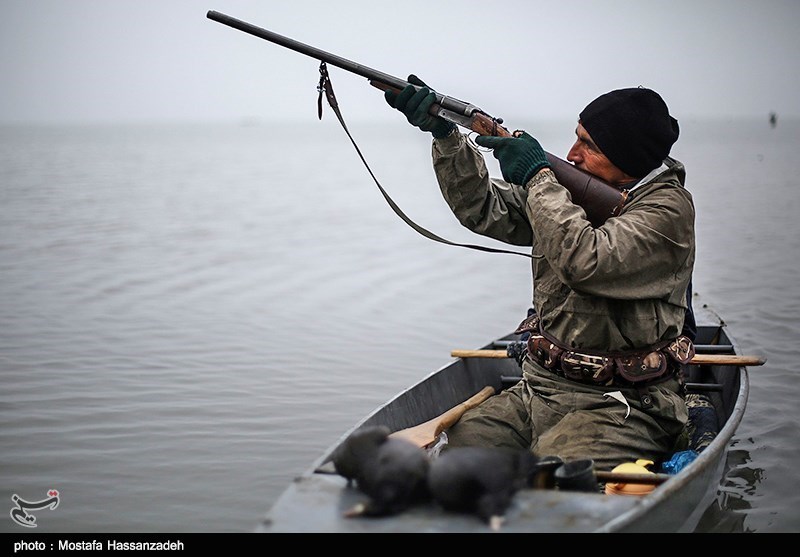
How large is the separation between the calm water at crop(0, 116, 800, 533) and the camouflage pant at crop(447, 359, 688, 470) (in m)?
1.09

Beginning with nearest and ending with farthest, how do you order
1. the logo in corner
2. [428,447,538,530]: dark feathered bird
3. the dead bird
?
1. [428,447,538,530]: dark feathered bird
2. the dead bird
3. the logo in corner

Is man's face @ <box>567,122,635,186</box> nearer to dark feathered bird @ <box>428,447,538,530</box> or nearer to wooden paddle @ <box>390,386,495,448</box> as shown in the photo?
wooden paddle @ <box>390,386,495,448</box>

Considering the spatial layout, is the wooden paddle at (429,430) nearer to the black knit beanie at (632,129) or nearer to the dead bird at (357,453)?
the dead bird at (357,453)

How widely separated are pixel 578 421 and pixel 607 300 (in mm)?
570

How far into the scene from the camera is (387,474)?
3131 millimetres

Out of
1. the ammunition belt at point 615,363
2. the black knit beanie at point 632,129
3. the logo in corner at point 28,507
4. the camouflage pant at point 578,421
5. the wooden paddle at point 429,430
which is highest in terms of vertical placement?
the black knit beanie at point 632,129

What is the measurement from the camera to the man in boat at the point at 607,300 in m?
4.10

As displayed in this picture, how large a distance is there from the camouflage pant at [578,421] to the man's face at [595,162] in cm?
99

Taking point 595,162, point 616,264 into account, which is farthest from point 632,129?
point 616,264

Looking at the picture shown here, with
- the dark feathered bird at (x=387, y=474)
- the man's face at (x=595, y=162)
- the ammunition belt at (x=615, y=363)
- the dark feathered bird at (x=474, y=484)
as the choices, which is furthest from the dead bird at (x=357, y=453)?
the man's face at (x=595, y=162)

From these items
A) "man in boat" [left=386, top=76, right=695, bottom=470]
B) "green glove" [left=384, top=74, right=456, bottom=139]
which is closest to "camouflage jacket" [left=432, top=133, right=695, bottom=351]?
"man in boat" [left=386, top=76, right=695, bottom=470]

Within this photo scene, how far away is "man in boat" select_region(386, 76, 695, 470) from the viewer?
4.10 metres

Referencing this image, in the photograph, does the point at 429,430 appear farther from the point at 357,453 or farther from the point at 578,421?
the point at 357,453
